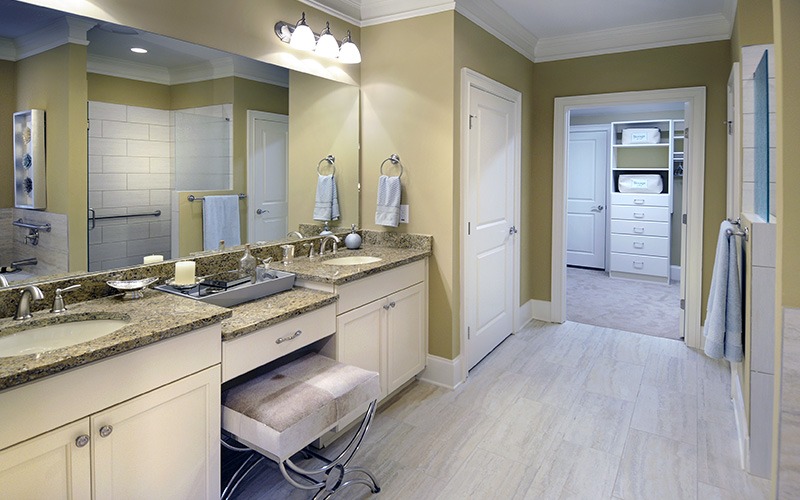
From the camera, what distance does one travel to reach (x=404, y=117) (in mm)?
3168

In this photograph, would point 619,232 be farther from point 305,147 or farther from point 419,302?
point 305,147

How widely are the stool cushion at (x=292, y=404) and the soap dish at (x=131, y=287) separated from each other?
53 centimetres

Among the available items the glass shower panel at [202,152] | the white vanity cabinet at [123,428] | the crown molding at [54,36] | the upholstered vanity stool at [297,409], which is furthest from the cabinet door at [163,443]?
the crown molding at [54,36]

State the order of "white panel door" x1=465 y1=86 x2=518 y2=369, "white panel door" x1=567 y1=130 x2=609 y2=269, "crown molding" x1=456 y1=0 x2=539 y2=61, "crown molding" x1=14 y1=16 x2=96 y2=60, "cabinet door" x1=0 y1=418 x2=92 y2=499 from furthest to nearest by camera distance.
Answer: "white panel door" x1=567 y1=130 x2=609 y2=269 → "white panel door" x1=465 y1=86 x2=518 y2=369 → "crown molding" x1=456 y1=0 x2=539 y2=61 → "crown molding" x1=14 y1=16 x2=96 y2=60 → "cabinet door" x1=0 y1=418 x2=92 y2=499

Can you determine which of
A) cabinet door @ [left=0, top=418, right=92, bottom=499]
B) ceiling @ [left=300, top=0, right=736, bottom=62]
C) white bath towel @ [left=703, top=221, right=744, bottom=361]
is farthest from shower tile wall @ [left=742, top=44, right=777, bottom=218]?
cabinet door @ [left=0, top=418, right=92, bottom=499]

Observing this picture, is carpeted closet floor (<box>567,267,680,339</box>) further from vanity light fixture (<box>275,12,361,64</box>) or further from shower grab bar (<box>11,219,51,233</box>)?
shower grab bar (<box>11,219,51,233</box>)

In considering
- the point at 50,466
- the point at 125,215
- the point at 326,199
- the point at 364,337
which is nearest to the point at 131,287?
the point at 125,215

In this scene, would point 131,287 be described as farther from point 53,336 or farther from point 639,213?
point 639,213

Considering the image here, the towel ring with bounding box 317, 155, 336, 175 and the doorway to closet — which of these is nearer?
the towel ring with bounding box 317, 155, 336, 175

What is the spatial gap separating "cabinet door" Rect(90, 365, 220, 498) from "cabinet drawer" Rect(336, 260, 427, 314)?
2.63 ft

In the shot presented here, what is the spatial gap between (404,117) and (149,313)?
80.0 inches

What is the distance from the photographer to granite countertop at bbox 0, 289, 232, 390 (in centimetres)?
124

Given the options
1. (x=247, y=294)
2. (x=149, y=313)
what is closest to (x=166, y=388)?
(x=149, y=313)

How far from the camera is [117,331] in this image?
1505 mm
